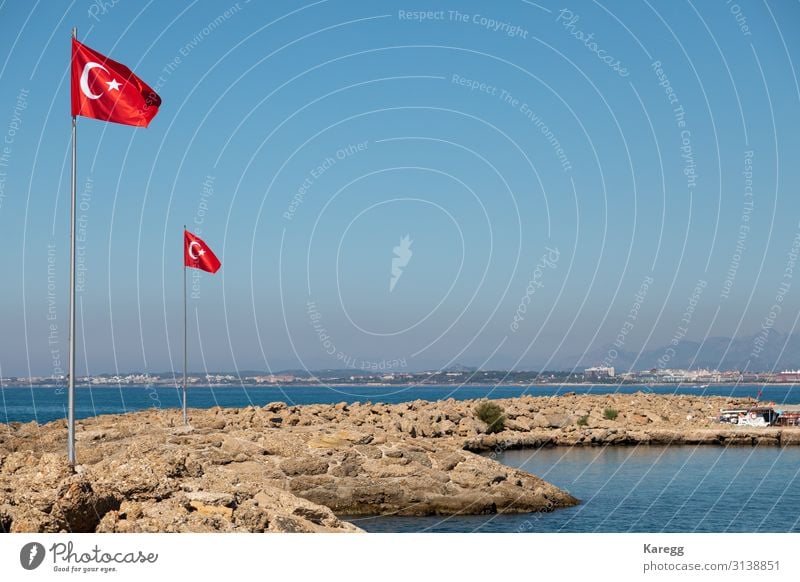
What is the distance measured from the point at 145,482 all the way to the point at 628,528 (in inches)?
776

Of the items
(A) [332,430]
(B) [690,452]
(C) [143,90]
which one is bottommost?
(B) [690,452]

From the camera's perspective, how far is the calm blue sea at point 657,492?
32.2 m

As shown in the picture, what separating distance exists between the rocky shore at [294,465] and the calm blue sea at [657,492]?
56.1 inches

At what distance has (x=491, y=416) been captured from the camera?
67.6 m

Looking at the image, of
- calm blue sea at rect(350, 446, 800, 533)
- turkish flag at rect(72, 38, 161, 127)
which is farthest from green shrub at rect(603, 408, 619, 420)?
turkish flag at rect(72, 38, 161, 127)

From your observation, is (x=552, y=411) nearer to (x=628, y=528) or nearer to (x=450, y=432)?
(x=450, y=432)

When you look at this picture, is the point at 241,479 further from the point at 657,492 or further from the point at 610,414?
the point at 610,414

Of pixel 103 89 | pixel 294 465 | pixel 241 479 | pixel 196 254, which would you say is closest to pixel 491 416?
pixel 196 254

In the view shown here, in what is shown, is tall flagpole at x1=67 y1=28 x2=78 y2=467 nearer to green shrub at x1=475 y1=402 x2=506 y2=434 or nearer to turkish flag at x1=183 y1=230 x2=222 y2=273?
turkish flag at x1=183 y1=230 x2=222 y2=273

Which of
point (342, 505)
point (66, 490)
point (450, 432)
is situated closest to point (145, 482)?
point (66, 490)

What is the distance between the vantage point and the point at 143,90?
20.7 metres

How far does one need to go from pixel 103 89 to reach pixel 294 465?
650 inches

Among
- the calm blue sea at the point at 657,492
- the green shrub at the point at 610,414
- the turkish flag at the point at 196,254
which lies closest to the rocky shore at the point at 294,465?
the green shrub at the point at 610,414

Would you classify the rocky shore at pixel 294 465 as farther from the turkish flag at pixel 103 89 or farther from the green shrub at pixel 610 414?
the turkish flag at pixel 103 89
